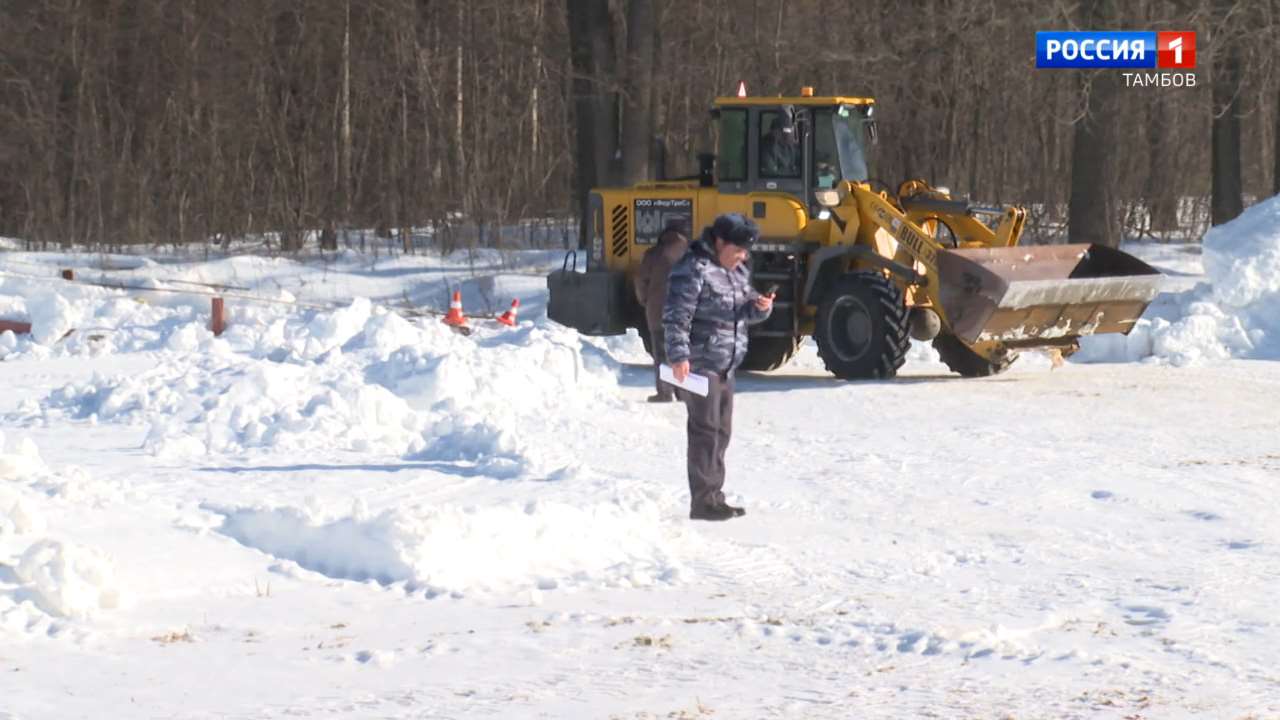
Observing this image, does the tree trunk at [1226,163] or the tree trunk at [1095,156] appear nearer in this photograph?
the tree trunk at [1095,156]

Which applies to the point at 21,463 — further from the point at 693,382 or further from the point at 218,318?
the point at 218,318

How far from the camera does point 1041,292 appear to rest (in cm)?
1606

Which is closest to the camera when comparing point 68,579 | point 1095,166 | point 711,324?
point 68,579

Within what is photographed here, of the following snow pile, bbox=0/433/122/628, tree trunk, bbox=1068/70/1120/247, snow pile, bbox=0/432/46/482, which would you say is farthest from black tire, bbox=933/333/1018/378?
snow pile, bbox=0/433/122/628

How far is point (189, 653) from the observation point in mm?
7207

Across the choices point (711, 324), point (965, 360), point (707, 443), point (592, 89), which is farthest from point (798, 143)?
point (592, 89)

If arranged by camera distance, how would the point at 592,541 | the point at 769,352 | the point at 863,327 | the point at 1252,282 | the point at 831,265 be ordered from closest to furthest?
the point at 592,541
the point at 863,327
the point at 831,265
the point at 769,352
the point at 1252,282

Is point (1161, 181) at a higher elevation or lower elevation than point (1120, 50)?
lower

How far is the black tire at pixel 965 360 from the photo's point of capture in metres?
17.9

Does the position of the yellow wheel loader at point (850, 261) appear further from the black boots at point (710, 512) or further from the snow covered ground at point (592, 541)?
the black boots at point (710, 512)

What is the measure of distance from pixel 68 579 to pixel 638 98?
21.6m

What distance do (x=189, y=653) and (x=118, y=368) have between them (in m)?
9.87

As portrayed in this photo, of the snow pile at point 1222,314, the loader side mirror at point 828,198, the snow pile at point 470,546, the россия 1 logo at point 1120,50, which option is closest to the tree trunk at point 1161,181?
the россия 1 logo at point 1120,50

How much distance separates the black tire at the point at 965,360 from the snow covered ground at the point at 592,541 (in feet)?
3.02
